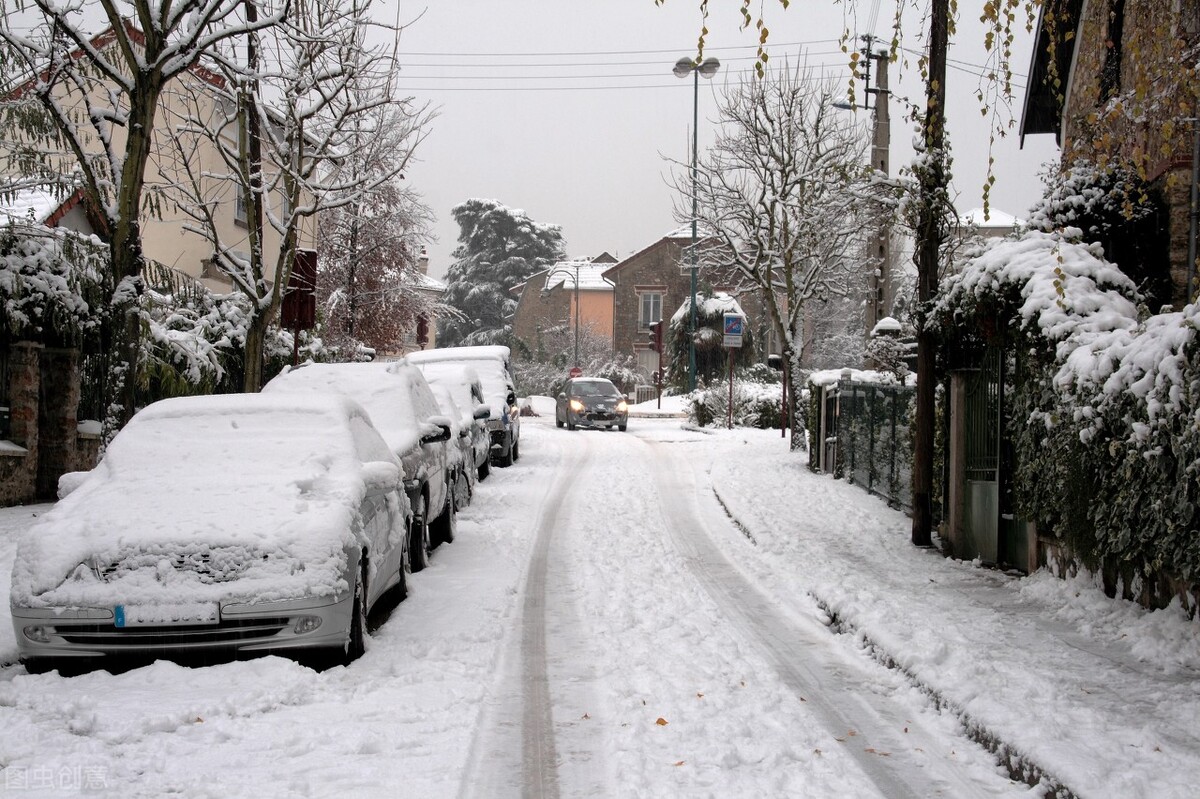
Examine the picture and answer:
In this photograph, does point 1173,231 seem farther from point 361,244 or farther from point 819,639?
point 361,244

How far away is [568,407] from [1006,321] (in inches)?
939

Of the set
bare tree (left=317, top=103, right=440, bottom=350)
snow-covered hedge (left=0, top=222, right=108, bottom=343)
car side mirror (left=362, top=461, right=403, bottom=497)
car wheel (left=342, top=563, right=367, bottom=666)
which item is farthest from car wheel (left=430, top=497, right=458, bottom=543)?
bare tree (left=317, top=103, right=440, bottom=350)

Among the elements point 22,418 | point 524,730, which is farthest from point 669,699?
point 22,418

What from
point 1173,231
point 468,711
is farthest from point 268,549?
point 1173,231

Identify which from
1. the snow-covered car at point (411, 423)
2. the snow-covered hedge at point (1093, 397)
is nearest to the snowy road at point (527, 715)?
the snow-covered car at point (411, 423)

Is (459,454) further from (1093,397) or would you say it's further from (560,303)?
(560,303)

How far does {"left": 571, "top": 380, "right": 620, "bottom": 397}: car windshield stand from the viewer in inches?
1320

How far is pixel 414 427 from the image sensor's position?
10922 mm

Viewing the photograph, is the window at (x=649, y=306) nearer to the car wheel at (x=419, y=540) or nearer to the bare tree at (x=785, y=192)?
the bare tree at (x=785, y=192)

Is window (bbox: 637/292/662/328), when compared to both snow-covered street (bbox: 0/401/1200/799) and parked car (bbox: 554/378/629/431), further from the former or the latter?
snow-covered street (bbox: 0/401/1200/799)

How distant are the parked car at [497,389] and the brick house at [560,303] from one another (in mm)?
42184

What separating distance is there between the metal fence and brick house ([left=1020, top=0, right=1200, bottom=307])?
3785mm

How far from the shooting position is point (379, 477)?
7664 millimetres

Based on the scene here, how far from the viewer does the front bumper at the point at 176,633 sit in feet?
20.1
